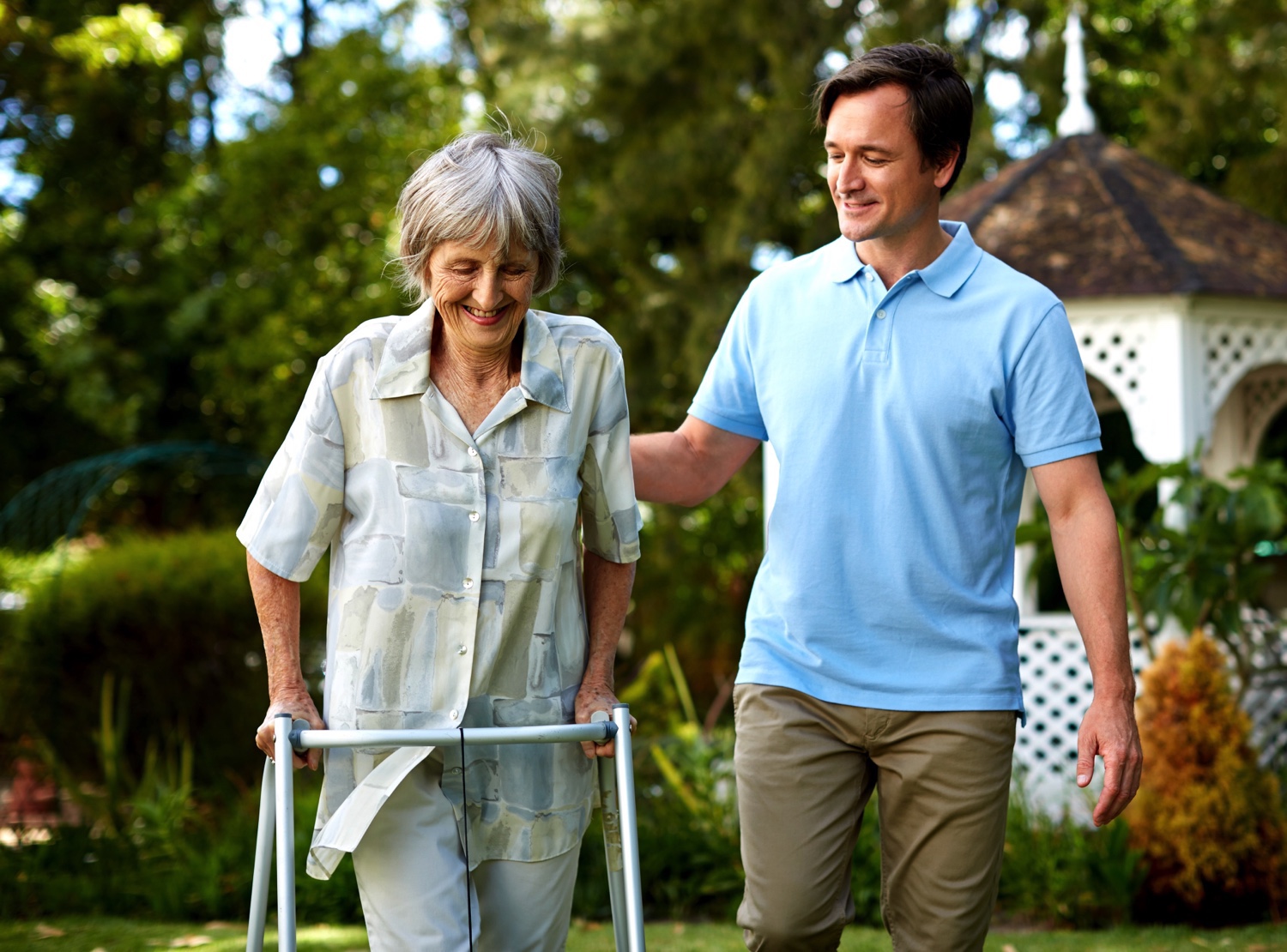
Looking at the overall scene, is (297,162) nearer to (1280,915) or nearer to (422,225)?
(1280,915)

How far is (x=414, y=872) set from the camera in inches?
101

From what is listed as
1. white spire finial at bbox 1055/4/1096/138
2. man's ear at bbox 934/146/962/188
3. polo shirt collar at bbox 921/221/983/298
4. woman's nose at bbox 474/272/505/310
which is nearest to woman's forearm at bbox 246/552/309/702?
woman's nose at bbox 474/272/505/310

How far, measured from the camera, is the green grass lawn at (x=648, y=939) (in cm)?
541

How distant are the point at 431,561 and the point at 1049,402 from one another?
4.20 ft

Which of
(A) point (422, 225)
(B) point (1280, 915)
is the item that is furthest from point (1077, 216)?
(A) point (422, 225)

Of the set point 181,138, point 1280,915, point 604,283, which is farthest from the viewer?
point 181,138

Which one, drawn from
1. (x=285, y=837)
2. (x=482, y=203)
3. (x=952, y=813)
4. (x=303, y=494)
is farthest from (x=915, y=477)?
(x=285, y=837)

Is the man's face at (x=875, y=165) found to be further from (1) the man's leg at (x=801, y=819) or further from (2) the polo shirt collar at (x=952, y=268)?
(1) the man's leg at (x=801, y=819)

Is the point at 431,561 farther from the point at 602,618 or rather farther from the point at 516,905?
the point at 516,905

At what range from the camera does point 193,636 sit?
28.6 feet

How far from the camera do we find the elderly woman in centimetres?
257

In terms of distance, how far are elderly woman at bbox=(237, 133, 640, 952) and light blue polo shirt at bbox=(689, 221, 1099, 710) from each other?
58 centimetres

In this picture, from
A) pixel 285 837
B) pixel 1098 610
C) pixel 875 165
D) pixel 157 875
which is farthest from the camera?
pixel 157 875

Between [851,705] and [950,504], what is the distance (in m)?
0.46
